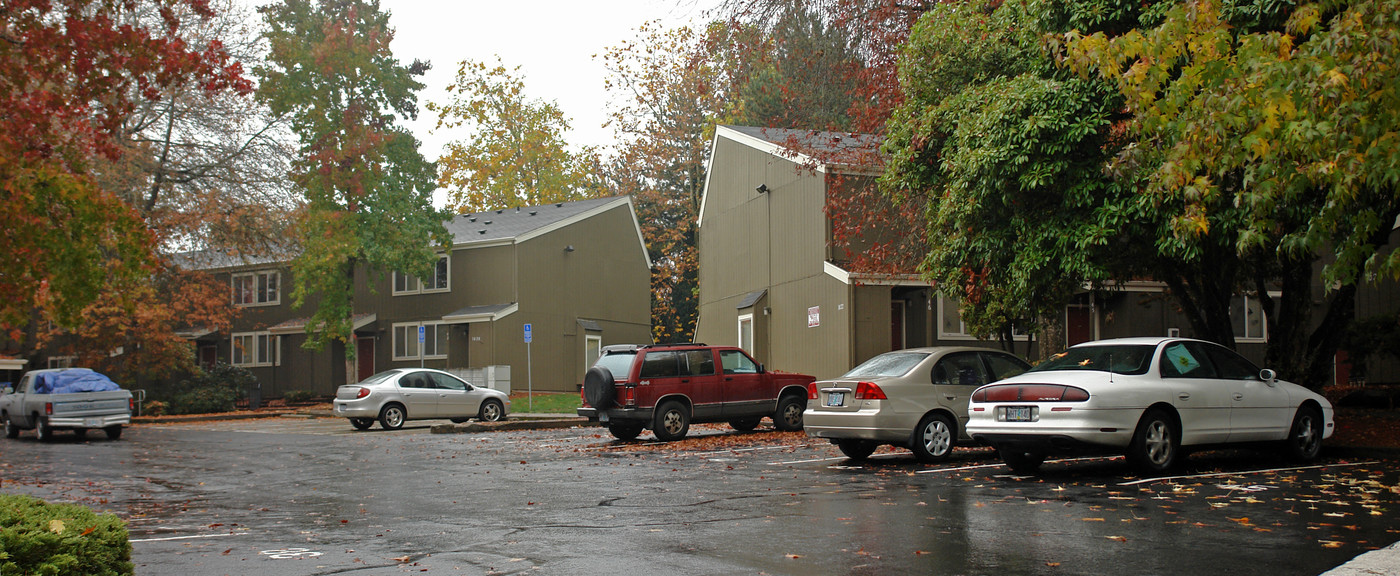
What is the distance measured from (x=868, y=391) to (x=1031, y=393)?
250 cm

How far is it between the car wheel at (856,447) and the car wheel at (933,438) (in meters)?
0.75

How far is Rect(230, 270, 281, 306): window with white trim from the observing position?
159 feet

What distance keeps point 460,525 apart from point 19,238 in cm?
1086

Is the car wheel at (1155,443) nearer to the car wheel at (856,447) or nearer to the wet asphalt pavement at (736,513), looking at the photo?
the wet asphalt pavement at (736,513)

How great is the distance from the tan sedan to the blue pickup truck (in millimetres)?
18218

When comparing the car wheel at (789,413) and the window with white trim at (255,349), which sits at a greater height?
the window with white trim at (255,349)

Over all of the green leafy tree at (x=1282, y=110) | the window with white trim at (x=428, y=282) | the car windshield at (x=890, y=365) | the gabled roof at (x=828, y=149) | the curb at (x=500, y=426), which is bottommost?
the curb at (x=500, y=426)

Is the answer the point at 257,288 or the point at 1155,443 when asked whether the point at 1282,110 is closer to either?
the point at 1155,443

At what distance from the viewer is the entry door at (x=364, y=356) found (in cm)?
4497

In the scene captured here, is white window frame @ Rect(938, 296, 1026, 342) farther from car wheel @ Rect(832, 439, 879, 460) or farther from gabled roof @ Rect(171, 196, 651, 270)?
gabled roof @ Rect(171, 196, 651, 270)

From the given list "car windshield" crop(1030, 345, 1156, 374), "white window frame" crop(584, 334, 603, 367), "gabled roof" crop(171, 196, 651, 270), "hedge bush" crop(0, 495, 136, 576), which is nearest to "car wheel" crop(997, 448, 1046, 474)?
"car windshield" crop(1030, 345, 1156, 374)

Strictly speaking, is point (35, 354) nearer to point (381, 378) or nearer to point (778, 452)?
point (381, 378)

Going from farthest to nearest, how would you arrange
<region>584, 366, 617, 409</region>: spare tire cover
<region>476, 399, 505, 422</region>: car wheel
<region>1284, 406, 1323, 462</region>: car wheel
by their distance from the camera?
<region>476, 399, 505, 422</region>: car wheel → <region>584, 366, 617, 409</region>: spare tire cover → <region>1284, 406, 1323, 462</region>: car wheel

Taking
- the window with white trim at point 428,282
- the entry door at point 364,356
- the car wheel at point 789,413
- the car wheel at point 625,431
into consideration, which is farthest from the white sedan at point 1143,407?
the entry door at point 364,356
